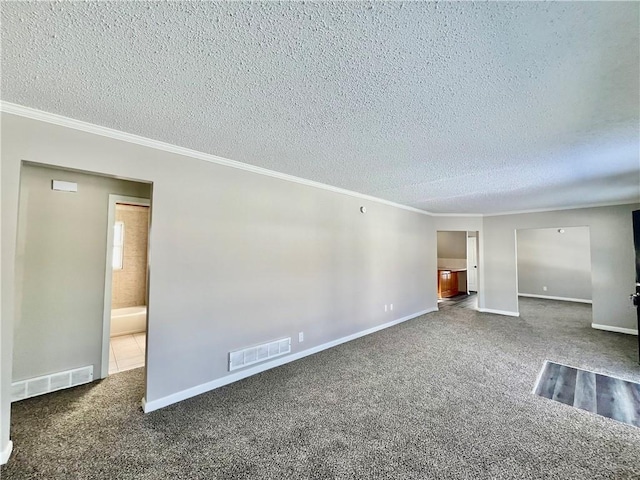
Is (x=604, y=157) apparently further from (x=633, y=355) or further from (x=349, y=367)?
(x=349, y=367)

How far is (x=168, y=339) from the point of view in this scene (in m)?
2.53

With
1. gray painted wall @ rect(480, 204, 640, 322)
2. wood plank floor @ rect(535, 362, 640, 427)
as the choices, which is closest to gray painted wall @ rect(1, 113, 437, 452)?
wood plank floor @ rect(535, 362, 640, 427)

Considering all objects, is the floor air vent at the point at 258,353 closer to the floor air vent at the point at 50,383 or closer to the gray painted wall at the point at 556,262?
the floor air vent at the point at 50,383

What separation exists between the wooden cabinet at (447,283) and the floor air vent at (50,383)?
800 centimetres

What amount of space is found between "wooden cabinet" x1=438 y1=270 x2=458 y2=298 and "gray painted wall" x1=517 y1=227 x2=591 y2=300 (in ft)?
6.75

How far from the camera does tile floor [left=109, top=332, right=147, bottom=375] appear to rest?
3.40 metres

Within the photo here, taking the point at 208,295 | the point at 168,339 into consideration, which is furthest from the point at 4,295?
the point at 208,295

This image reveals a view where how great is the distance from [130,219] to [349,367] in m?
5.28

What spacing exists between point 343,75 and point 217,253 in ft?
6.99

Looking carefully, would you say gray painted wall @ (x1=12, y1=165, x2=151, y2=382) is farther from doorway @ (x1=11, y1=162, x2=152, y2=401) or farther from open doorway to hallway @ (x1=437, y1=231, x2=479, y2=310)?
open doorway to hallway @ (x1=437, y1=231, x2=479, y2=310)

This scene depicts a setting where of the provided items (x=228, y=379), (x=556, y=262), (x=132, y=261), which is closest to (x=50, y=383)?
(x=228, y=379)

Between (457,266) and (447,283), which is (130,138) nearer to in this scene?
(447,283)

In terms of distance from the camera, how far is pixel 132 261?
553cm

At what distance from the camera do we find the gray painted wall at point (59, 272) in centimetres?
265
